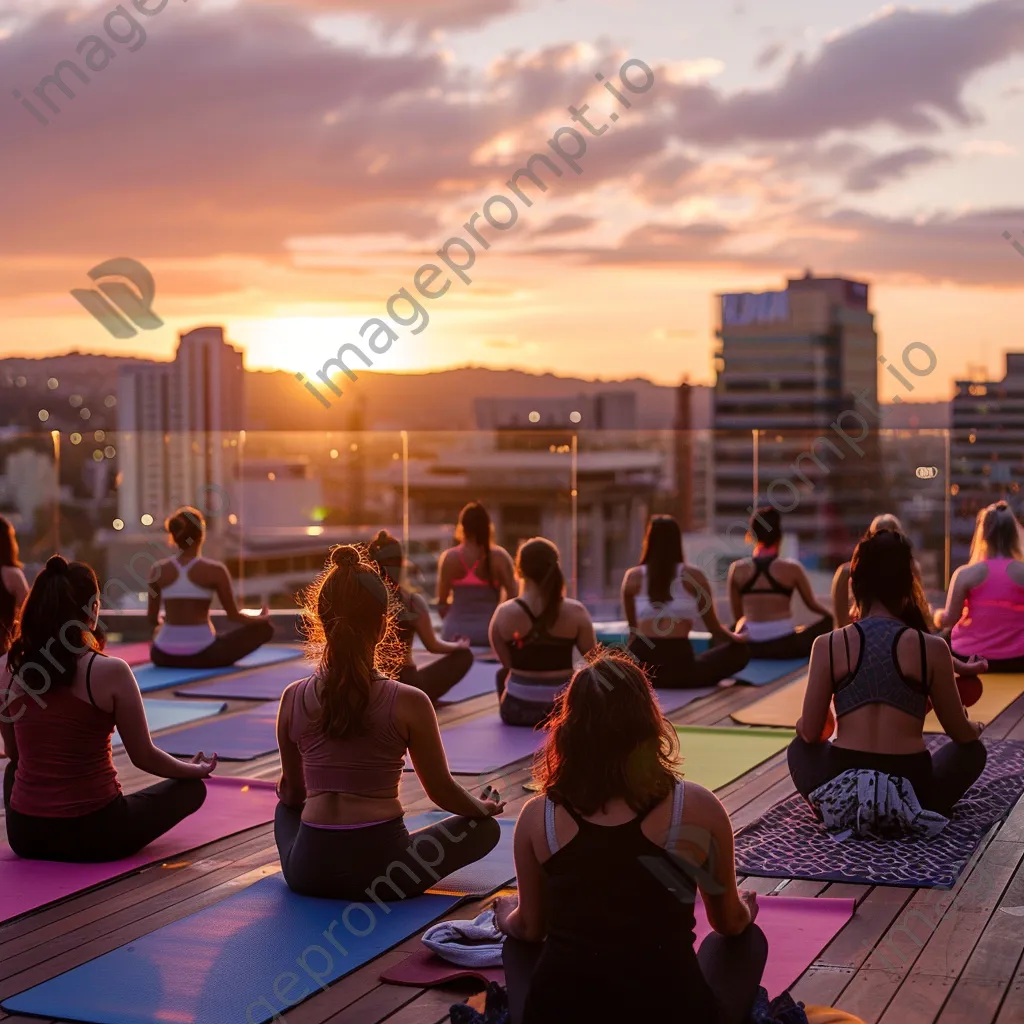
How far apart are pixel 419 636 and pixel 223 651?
Answer: 2.18m

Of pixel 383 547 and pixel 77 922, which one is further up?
pixel 383 547

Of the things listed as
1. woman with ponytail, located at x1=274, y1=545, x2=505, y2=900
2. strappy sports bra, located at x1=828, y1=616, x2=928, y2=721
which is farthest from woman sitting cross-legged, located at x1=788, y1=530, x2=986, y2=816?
woman with ponytail, located at x1=274, y1=545, x2=505, y2=900

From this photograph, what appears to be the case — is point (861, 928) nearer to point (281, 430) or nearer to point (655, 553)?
point (655, 553)

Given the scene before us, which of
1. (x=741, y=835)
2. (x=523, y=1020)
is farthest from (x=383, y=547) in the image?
(x=523, y=1020)

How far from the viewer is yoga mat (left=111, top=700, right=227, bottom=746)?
261 inches

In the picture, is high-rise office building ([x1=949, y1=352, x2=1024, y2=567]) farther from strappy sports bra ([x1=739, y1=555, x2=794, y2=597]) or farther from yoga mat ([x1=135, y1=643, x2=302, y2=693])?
yoga mat ([x1=135, y1=643, x2=302, y2=693])

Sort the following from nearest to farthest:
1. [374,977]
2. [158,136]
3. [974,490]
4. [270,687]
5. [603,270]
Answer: [374,977] → [270,687] → [158,136] → [974,490] → [603,270]

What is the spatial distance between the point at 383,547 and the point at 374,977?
3.42m

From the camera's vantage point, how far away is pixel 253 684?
306 inches

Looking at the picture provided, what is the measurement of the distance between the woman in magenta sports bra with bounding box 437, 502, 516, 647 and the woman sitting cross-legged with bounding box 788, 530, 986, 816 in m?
4.11

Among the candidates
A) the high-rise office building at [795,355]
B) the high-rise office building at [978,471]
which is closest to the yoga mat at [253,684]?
the high-rise office building at [978,471]

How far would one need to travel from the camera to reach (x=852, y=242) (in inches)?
4833

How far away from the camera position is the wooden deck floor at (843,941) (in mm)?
2965

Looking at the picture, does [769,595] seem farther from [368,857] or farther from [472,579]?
[368,857]
